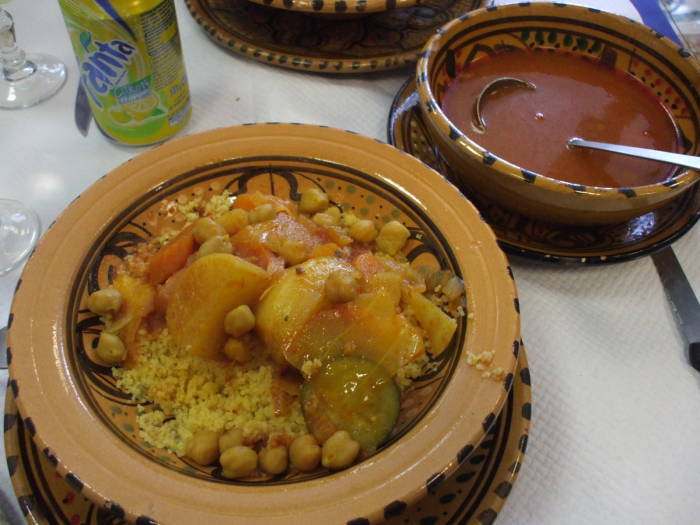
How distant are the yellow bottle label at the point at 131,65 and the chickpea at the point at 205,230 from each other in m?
0.36

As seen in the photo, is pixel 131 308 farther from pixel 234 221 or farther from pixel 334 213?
pixel 334 213

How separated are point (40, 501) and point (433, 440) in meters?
0.52

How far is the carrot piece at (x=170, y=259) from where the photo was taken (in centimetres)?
98

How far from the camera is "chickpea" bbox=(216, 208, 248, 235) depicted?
3.31 ft

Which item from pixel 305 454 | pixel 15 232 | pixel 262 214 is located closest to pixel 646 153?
pixel 262 214

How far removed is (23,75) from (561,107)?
1270 mm

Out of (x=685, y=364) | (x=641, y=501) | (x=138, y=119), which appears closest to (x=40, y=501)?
(x=138, y=119)

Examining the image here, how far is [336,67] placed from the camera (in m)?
1.41

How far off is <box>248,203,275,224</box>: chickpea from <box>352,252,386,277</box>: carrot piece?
0.17 m

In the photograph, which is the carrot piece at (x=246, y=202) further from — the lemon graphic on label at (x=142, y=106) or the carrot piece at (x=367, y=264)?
the lemon graphic on label at (x=142, y=106)

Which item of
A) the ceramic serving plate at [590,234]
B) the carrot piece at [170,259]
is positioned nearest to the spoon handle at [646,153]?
the ceramic serving plate at [590,234]

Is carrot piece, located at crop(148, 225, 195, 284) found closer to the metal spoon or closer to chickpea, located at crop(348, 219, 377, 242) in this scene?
chickpea, located at crop(348, 219, 377, 242)

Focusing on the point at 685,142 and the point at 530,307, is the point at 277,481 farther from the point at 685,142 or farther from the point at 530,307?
the point at 685,142

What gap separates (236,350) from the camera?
0.87 meters
